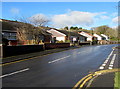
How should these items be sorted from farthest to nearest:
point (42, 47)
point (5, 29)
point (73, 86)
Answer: point (5, 29), point (42, 47), point (73, 86)

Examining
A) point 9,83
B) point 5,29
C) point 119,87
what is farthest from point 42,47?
point 119,87

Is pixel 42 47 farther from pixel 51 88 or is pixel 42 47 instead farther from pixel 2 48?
pixel 51 88

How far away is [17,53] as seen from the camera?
18625mm

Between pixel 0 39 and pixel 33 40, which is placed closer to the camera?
pixel 0 39

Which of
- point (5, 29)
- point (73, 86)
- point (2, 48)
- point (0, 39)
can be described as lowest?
point (73, 86)

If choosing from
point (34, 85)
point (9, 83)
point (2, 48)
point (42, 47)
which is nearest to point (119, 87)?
point (34, 85)

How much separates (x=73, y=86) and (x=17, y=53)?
1394 centimetres

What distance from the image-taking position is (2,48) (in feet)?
51.1

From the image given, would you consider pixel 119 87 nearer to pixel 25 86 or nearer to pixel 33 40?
pixel 25 86

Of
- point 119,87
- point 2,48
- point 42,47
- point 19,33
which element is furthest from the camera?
point 19,33

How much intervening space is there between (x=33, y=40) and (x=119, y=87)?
26228mm

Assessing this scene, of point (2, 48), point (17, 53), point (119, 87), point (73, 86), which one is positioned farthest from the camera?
point (17, 53)

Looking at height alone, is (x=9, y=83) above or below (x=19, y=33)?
below

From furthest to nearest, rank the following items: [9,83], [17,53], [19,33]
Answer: [19,33]
[17,53]
[9,83]
